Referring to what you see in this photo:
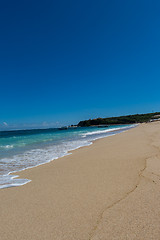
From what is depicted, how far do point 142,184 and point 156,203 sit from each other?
0.75 meters

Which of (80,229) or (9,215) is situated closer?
(80,229)

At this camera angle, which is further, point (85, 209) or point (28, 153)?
point (28, 153)

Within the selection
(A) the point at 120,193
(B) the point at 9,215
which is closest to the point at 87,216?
(A) the point at 120,193

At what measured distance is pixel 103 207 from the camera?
228 cm

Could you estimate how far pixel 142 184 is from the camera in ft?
9.86

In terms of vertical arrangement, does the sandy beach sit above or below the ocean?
above

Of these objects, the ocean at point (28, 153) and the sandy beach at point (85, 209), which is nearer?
the sandy beach at point (85, 209)

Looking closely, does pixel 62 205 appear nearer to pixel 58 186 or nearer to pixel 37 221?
pixel 37 221

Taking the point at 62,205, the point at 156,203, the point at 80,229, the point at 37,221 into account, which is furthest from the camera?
the point at 62,205

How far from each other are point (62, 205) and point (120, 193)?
109 centimetres

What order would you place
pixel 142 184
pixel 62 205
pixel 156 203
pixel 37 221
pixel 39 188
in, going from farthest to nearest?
1. pixel 39 188
2. pixel 142 184
3. pixel 62 205
4. pixel 156 203
5. pixel 37 221

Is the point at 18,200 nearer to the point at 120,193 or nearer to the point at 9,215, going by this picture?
the point at 9,215

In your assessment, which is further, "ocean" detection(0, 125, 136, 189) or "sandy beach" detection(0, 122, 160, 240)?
"ocean" detection(0, 125, 136, 189)

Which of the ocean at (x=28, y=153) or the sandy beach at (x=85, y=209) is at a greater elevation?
the sandy beach at (x=85, y=209)
